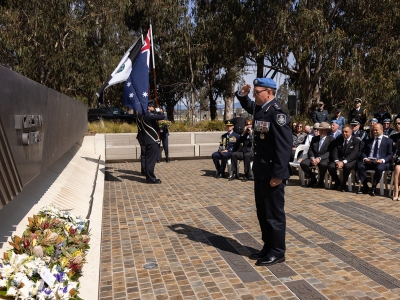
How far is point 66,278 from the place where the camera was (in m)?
3.08

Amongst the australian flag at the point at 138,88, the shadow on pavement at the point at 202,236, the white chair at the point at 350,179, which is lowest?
the shadow on pavement at the point at 202,236

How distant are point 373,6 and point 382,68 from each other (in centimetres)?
295

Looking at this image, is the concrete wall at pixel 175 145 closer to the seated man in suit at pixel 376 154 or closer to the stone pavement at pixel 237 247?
the stone pavement at pixel 237 247

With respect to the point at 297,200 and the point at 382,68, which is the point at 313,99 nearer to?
the point at 382,68

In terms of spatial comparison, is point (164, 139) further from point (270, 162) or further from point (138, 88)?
point (270, 162)

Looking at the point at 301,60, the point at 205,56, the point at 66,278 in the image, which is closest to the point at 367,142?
the point at 66,278

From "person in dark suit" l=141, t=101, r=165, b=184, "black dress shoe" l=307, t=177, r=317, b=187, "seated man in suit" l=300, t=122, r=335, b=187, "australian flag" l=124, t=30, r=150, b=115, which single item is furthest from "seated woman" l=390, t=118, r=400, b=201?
"australian flag" l=124, t=30, r=150, b=115

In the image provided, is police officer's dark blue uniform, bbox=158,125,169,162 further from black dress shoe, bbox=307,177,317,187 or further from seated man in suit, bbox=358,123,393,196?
seated man in suit, bbox=358,123,393,196

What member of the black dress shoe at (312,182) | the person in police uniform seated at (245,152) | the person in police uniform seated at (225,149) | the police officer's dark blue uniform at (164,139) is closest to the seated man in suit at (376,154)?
the black dress shoe at (312,182)

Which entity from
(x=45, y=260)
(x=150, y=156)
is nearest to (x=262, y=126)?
(x=45, y=260)

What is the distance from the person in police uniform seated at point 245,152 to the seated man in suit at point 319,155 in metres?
1.41

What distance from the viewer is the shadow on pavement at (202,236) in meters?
5.46

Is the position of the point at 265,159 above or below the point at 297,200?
above

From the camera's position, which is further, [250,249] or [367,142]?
[367,142]
